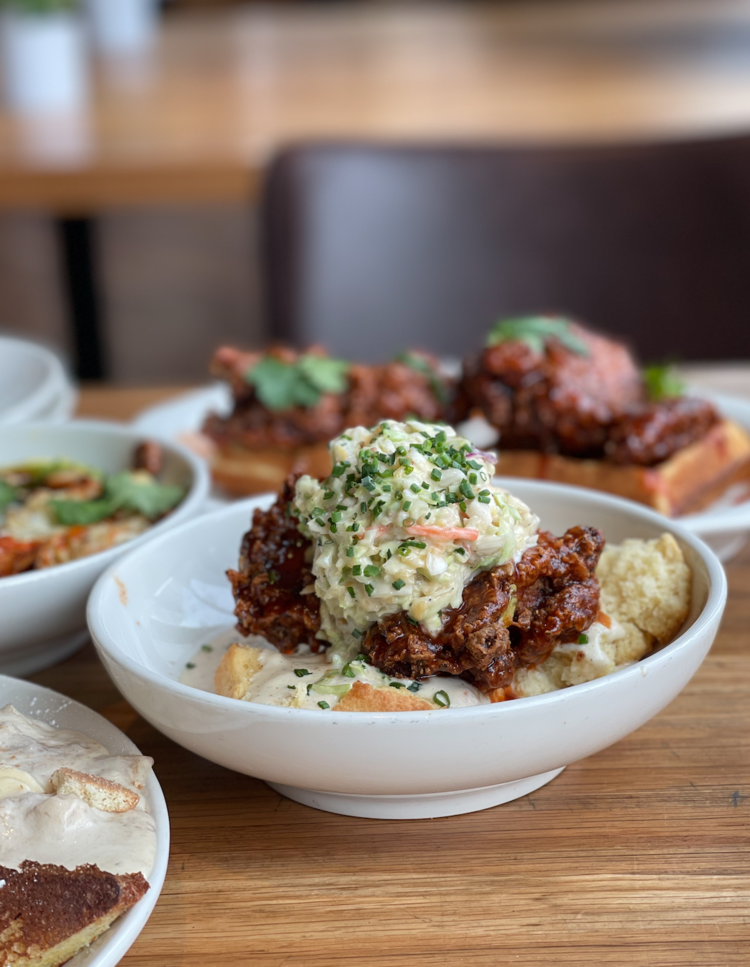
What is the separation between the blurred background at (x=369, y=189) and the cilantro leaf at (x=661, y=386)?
1.40 m

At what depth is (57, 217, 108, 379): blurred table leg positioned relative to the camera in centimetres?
457

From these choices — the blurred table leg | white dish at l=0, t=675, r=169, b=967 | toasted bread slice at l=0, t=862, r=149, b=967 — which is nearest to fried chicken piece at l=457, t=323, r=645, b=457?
white dish at l=0, t=675, r=169, b=967

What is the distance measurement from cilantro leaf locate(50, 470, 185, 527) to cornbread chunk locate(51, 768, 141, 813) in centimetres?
73

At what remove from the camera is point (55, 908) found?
0.91 metres

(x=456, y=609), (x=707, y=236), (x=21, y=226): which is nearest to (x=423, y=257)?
(x=707, y=236)

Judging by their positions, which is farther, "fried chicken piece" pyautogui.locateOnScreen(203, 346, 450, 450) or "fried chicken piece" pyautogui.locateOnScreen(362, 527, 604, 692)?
"fried chicken piece" pyautogui.locateOnScreen(203, 346, 450, 450)

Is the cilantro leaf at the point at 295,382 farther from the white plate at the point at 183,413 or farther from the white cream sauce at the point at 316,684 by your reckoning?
the white cream sauce at the point at 316,684

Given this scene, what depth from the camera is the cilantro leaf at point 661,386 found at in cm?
224

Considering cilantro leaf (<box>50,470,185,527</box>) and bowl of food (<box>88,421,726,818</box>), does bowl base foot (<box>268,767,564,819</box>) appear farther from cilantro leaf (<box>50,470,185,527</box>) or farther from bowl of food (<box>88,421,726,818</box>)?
cilantro leaf (<box>50,470,185,527</box>)

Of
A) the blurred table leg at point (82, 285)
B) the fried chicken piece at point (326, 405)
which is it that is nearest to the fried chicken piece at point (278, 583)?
the fried chicken piece at point (326, 405)

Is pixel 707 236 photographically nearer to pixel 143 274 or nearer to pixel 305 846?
pixel 305 846

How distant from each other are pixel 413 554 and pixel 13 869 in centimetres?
51

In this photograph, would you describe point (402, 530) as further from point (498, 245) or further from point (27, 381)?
point (498, 245)

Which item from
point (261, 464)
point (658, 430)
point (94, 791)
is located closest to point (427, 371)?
point (261, 464)
